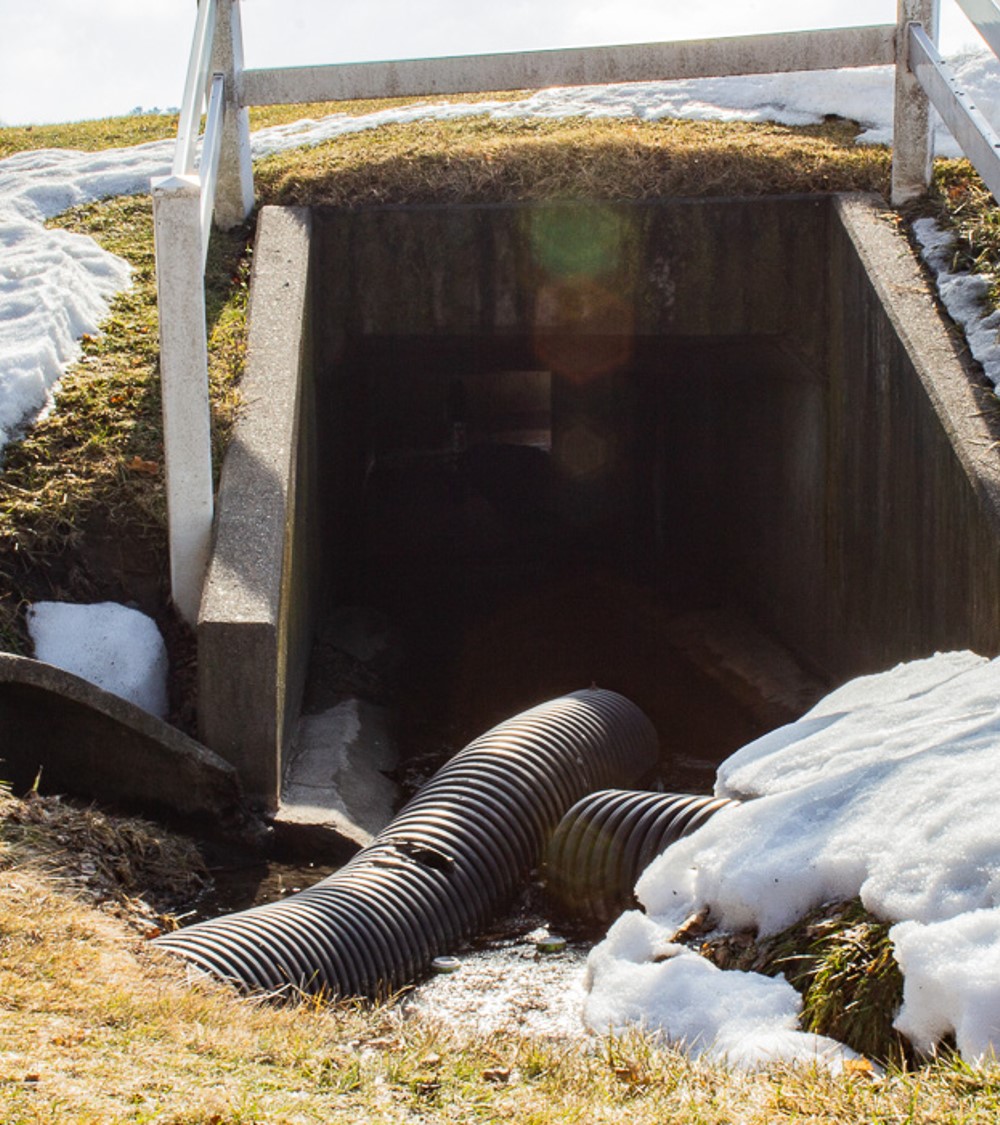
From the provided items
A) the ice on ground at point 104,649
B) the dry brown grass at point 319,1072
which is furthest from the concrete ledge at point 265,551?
the dry brown grass at point 319,1072

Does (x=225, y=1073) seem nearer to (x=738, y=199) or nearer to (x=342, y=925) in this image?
(x=342, y=925)

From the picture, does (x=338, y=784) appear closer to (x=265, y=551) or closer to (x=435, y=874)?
(x=265, y=551)

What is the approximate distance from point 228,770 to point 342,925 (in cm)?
129

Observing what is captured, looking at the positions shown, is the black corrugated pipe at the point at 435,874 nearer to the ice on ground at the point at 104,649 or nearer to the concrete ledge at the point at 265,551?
the concrete ledge at the point at 265,551

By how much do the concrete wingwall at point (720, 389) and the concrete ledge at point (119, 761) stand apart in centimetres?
21

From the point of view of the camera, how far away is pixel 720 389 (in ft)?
Result: 35.2

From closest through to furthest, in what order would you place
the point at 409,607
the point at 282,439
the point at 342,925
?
the point at 342,925 → the point at 282,439 → the point at 409,607

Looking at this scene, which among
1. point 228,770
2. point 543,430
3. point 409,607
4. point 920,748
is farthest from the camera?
point 543,430

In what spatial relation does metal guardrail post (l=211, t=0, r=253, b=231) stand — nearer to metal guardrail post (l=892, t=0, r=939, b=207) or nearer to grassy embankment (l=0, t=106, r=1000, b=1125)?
grassy embankment (l=0, t=106, r=1000, b=1125)

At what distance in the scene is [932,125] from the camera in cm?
823

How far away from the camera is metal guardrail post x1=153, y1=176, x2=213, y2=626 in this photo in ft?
19.5

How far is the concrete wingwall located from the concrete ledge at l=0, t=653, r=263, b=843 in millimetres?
209

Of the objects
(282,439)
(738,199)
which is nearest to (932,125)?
(738,199)

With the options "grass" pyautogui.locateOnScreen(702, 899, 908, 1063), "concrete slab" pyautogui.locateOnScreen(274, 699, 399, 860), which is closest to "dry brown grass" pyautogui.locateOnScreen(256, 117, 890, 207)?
"concrete slab" pyautogui.locateOnScreen(274, 699, 399, 860)
